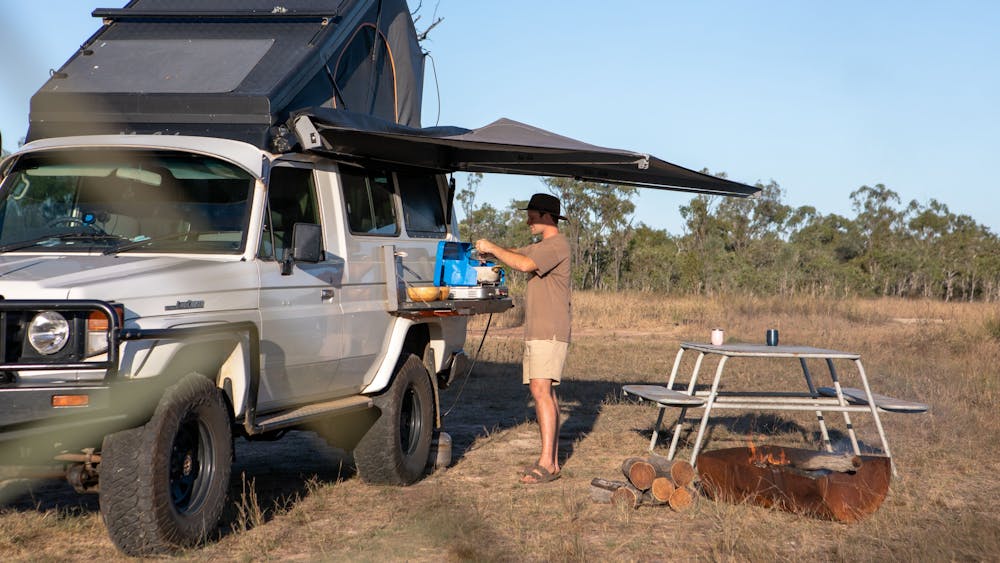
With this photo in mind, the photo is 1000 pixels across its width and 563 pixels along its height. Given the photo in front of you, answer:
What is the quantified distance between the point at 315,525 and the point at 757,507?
279 centimetres

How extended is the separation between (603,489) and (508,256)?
1.81 metres

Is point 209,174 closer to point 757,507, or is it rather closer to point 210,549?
point 210,549

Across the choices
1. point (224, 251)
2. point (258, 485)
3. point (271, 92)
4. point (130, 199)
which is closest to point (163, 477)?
point (224, 251)

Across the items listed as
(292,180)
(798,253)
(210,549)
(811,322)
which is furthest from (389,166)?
(798,253)

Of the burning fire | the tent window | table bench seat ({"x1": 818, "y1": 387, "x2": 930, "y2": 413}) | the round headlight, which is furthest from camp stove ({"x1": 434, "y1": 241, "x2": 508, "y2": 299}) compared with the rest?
the round headlight

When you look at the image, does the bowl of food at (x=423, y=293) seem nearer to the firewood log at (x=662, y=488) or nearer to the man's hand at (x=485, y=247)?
the man's hand at (x=485, y=247)

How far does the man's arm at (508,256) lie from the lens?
7672 mm

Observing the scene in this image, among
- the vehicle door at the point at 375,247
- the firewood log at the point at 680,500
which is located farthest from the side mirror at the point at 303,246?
the firewood log at the point at 680,500

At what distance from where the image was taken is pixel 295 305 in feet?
20.9

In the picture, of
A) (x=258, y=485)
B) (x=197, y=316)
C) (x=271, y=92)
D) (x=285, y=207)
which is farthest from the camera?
(x=258, y=485)

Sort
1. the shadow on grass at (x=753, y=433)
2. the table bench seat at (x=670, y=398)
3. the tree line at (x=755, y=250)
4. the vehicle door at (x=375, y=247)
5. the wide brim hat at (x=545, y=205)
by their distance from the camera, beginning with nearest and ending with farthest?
the vehicle door at (x=375, y=247)
the table bench seat at (x=670, y=398)
the wide brim hat at (x=545, y=205)
the shadow on grass at (x=753, y=433)
the tree line at (x=755, y=250)

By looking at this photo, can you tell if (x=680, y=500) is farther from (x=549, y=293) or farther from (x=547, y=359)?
(x=549, y=293)

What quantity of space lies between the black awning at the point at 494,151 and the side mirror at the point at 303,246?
26.5 inches

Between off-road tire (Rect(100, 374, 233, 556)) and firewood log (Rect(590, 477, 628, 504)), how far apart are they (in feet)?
8.57
